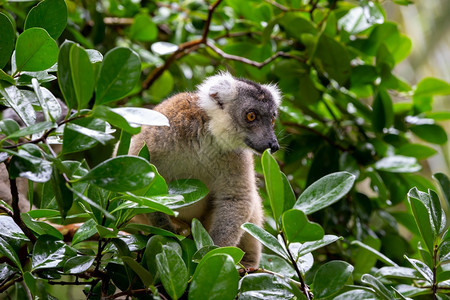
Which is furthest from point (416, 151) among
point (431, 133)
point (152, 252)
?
point (152, 252)

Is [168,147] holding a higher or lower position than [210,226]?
higher

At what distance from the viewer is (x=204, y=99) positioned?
315 centimetres

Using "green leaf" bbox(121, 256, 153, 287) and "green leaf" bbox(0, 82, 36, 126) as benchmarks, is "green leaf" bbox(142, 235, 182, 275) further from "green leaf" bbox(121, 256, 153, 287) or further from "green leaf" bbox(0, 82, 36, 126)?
"green leaf" bbox(0, 82, 36, 126)

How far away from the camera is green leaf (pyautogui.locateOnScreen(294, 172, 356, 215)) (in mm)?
1610

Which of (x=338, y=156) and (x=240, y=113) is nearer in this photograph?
(x=240, y=113)

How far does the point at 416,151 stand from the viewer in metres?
3.68

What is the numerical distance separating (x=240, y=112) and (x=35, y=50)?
1623mm

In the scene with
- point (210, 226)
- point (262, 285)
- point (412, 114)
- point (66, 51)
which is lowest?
point (210, 226)

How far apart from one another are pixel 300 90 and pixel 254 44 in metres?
0.58

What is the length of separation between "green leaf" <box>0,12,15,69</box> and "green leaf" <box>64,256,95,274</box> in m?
0.68

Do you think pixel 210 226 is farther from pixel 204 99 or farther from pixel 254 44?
pixel 254 44

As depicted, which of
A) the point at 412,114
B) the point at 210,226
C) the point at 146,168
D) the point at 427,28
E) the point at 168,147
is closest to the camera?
the point at 146,168

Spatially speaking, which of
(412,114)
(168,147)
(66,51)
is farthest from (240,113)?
(66,51)

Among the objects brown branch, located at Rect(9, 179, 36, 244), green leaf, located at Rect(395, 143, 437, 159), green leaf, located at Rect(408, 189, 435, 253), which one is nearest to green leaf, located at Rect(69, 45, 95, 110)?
brown branch, located at Rect(9, 179, 36, 244)
